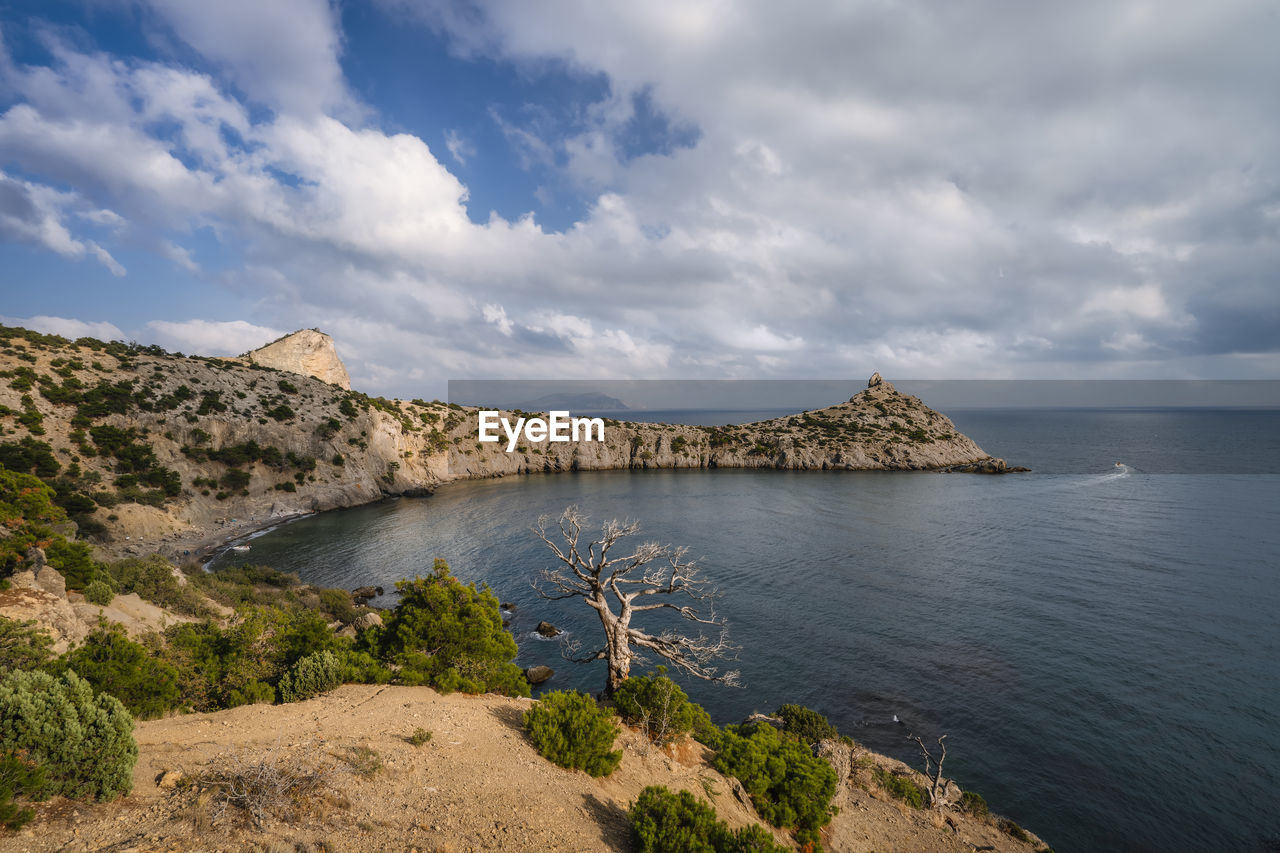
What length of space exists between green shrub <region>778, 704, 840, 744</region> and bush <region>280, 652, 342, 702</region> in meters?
16.9

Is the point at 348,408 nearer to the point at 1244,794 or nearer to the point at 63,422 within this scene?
the point at 63,422

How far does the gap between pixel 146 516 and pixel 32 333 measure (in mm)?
38323

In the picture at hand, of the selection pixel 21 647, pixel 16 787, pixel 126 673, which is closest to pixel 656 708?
pixel 16 787

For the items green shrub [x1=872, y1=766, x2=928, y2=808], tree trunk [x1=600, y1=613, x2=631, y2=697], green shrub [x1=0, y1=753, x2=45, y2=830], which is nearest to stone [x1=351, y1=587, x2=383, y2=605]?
tree trunk [x1=600, y1=613, x2=631, y2=697]

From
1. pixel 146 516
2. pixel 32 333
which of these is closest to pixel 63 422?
pixel 146 516

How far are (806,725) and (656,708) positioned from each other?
8.44 meters

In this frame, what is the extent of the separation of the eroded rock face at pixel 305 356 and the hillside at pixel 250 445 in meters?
0.36

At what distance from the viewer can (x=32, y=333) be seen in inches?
2490

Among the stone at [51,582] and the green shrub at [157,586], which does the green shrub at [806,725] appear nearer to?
the stone at [51,582]

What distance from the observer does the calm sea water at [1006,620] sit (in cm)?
1939

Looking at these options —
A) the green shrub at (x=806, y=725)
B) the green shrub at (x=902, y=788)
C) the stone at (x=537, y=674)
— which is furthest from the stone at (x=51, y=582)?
the green shrub at (x=902, y=788)

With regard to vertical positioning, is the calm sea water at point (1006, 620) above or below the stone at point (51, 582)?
below

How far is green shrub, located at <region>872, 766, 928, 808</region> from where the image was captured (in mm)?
17625

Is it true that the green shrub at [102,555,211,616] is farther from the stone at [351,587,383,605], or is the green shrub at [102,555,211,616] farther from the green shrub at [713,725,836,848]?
the green shrub at [713,725,836,848]
